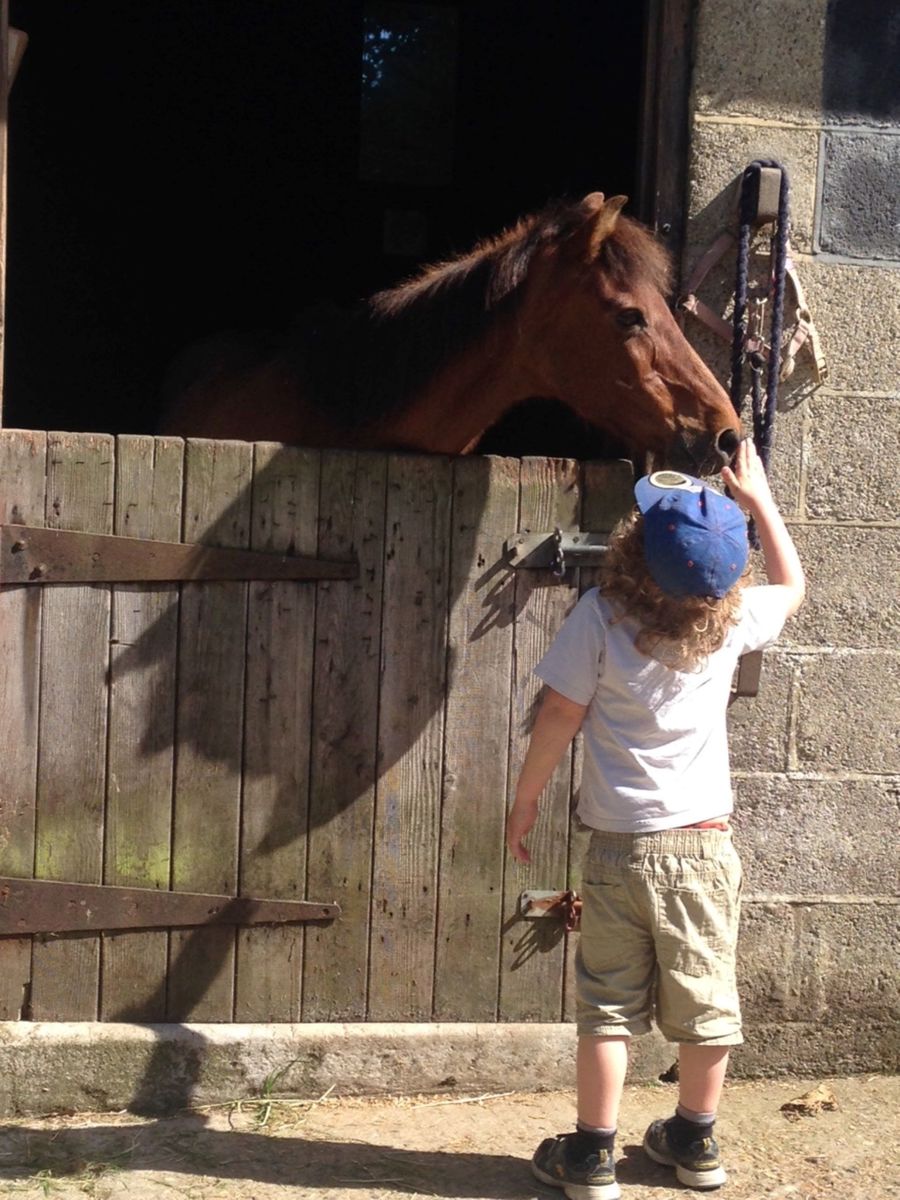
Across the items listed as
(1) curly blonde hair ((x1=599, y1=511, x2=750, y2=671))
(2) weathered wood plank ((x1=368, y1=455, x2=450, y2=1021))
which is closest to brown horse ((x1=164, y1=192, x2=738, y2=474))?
(2) weathered wood plank ((x1=368, y1=455, x2=450, y2=1021))

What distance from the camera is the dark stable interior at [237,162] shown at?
7383mm

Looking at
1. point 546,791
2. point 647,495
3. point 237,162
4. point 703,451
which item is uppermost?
point 237,162

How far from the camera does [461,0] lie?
741cm

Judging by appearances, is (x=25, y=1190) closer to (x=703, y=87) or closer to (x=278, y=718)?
(x=278, y=718)

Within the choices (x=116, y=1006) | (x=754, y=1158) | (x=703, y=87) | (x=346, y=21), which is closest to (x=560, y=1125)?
(x=754, y=1158)

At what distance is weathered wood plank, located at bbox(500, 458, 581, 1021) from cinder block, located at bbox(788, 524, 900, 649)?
65 centimetres

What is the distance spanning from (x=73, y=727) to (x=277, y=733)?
1.60 feet

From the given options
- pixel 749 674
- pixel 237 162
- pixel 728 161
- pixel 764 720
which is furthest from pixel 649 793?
pixel 237 162

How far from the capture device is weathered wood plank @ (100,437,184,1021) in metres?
3.19

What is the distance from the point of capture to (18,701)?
3189 millimetres

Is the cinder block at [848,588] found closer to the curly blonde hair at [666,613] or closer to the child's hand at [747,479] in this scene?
the child's hand at [747,479]

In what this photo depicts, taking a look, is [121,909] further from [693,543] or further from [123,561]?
[693,543]

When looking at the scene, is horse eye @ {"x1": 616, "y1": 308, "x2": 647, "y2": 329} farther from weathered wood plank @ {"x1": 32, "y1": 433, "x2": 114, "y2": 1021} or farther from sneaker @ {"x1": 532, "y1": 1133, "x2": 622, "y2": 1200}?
sneaker @ {"x1": 532, "y1": 1133, "x2": 622, "y2": 1200}

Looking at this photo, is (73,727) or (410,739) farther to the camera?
(410,739)
